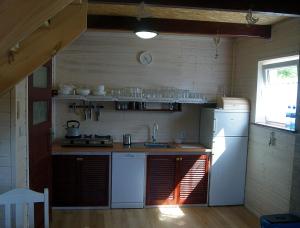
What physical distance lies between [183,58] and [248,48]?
102 centimetres

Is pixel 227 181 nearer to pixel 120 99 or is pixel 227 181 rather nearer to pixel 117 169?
pixel 117 169

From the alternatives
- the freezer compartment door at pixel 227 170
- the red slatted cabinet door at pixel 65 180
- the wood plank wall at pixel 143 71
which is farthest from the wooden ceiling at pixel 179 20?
the red slatted cabinet door at pixel 65 180

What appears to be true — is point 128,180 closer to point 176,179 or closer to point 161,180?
point 161,180

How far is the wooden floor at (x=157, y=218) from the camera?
12.5ft

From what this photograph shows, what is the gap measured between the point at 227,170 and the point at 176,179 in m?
0.80

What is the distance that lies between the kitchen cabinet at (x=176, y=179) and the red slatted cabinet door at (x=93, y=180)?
2.04 feet

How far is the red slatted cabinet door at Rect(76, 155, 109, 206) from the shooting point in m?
4.15

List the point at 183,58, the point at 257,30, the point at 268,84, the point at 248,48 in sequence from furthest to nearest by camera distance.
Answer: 1. the point at 183,58
2. the point at 248,48
3. the point at 268,84
4. the point at 257,30

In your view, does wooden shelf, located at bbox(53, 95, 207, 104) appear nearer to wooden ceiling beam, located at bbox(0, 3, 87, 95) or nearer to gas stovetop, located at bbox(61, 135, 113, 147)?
gas stovetop, located at bbox(61, 135, 113, 147)

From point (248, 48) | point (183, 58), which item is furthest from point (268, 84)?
point (183, 58)

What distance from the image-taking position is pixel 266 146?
4.01 metres

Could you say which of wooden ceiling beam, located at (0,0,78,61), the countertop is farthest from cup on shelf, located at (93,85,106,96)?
wooden ceiling beam, located at (0,0,78,61)

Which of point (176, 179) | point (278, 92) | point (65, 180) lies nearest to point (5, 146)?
point (65, 180)

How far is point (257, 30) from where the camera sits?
13.0ft
